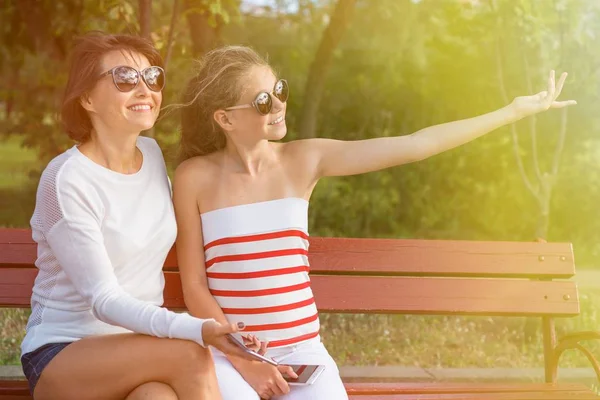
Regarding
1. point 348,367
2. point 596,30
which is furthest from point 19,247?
point 596,30

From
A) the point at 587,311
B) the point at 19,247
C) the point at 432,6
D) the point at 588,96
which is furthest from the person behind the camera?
the point at 432,6

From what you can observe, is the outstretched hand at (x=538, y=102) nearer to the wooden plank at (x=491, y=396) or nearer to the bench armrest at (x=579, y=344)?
the bench armrest at (x=579, y=344)

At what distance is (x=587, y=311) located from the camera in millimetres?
7543

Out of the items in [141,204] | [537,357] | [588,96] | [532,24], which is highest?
[532,24]

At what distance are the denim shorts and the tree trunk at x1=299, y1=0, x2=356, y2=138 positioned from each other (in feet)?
17.0

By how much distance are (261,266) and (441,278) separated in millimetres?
1172

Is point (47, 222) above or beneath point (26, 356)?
above

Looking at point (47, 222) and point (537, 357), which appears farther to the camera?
point (537, 357)

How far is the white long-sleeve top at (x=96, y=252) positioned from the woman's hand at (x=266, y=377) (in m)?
0.41

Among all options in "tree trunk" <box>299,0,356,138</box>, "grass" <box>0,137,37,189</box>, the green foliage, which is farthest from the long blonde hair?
"grass" <box>0,137,37,189</box>

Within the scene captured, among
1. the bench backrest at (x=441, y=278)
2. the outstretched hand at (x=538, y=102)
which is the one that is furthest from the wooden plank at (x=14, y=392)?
the outstretched hand at (x=538, y=102)

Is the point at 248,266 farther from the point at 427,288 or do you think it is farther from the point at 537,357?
the point at 537,357

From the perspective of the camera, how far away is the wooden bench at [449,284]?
164 inches

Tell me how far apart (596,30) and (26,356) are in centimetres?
673
